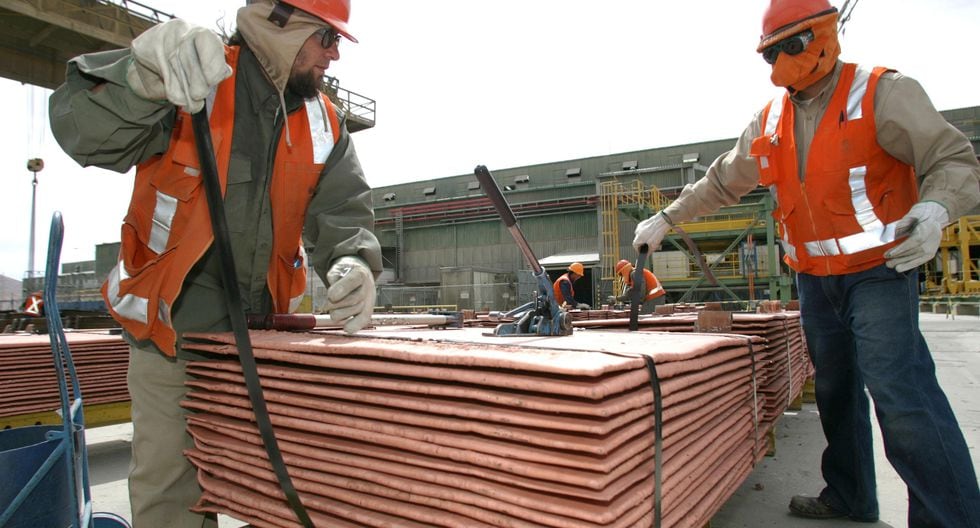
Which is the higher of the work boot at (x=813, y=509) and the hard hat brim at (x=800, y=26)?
the hard hat brim at (x=800, y=26)

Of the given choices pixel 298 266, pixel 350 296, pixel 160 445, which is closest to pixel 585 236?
pixel 298 266

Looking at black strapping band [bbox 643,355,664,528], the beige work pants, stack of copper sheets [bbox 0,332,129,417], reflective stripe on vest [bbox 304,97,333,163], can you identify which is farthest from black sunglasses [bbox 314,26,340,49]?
stack of copper sheets [bbox 0,332,129,417]

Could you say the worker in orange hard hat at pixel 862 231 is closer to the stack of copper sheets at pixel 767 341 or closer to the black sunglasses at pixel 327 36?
the stack of copper sheets at pixel 767 341

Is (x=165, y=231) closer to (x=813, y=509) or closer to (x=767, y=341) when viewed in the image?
(x=767, y=341)

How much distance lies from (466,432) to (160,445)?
1.04 metres

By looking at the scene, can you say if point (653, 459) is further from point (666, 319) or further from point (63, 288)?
point (63, 288)

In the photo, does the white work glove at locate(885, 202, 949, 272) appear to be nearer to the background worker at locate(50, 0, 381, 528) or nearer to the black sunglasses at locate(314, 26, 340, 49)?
the background worker at locate(50, 0, 381, 528)

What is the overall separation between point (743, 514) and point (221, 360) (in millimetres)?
2192

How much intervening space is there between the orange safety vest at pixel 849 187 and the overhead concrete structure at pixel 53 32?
398 inches

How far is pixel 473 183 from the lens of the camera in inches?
1294


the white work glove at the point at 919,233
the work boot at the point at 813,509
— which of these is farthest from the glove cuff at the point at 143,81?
the work boot at the point at 813,509

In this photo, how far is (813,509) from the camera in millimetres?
2354

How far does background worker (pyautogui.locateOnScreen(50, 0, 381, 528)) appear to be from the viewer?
132 cm

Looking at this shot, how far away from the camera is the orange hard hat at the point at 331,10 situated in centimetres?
159
